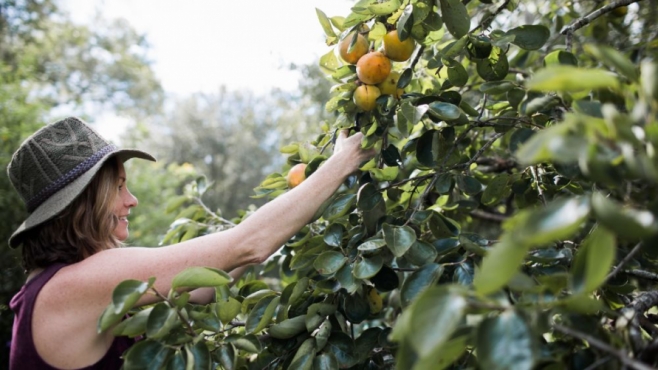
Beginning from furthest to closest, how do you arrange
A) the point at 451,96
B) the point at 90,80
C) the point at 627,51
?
the point at 90,80, the point at 627,51, the point at 451,96

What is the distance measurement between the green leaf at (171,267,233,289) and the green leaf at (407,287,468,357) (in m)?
0.51

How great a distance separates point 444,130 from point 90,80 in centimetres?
1697

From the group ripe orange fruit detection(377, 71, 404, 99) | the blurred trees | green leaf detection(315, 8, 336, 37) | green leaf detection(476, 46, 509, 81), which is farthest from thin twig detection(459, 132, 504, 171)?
the blurred trees

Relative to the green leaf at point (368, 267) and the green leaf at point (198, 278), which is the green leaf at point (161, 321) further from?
the green leaf at point (368, 267)

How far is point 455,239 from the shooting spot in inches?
48.8

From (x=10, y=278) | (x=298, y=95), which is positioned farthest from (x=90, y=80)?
(x=10, y=278)

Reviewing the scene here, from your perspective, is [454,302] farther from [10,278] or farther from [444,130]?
[10,278]

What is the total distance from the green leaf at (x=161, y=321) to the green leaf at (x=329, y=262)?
359 mm

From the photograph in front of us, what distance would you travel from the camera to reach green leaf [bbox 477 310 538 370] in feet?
2.04

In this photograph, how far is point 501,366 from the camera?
24.6 inches

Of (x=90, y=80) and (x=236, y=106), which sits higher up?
(x=90, y=80)

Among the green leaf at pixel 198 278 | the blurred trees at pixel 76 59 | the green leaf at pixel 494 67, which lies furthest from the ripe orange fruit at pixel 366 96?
the blurred trees at pixel 76 59

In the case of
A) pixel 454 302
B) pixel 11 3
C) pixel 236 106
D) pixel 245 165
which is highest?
pixel 11 3

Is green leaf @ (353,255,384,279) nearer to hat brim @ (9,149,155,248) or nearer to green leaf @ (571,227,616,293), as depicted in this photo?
green leaf @ (571,227,616,293)
